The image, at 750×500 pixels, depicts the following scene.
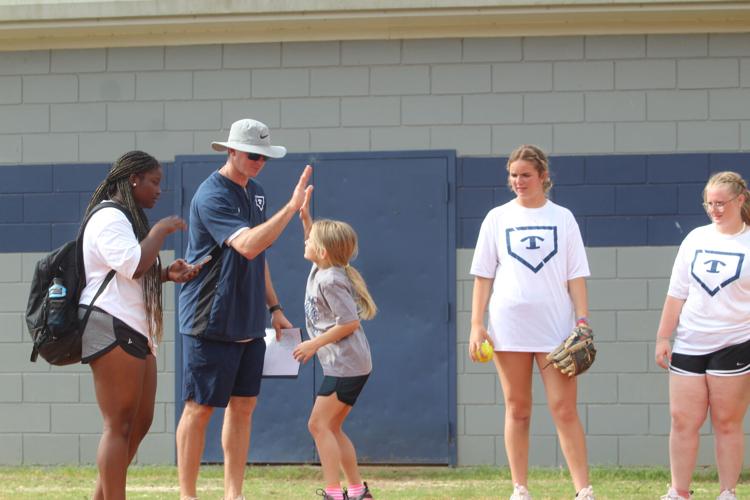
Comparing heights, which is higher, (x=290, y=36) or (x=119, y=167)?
(x=290, y=36)

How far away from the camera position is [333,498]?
629 cm

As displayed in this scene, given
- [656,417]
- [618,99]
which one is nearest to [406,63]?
[618,99]

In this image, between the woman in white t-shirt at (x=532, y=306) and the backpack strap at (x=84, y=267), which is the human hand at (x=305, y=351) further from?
the backpack strap at (x=84, y=267)

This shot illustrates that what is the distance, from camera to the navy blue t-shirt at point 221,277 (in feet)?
19.7

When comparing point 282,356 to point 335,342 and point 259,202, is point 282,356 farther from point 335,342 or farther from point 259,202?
point 259,202

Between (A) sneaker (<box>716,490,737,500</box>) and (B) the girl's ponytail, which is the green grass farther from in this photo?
(B) the girl's ponytail

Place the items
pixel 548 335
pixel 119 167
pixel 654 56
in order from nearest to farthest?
pixel 119 167 → pixel 548 335 → pixel 654 56

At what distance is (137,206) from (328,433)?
65.1 inches

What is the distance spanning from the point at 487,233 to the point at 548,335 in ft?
2.09

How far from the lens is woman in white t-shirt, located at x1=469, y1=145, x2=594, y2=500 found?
Answer: 237 inches

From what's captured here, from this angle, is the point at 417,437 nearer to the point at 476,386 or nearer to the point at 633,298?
the point at 476,386

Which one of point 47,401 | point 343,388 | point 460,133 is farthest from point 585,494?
point 47,401

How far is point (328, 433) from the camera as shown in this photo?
6328mm

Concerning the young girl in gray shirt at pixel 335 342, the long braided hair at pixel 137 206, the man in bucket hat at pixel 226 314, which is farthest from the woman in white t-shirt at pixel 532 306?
the long braided hair at pixel 137 206
